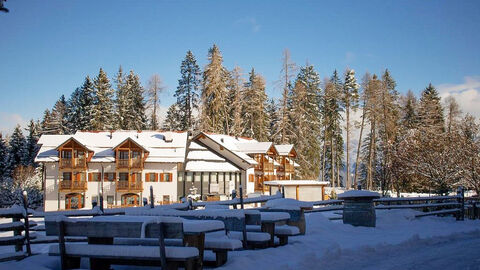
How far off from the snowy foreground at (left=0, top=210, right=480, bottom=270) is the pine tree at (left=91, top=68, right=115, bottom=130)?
56.2m

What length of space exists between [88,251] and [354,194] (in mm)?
9615

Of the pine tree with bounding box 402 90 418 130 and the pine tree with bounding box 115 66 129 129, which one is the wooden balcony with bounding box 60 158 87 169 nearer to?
the pine tree with bounding box 115 66 129 129

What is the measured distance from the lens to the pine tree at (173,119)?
73.2 m

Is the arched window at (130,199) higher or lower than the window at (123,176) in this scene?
lower

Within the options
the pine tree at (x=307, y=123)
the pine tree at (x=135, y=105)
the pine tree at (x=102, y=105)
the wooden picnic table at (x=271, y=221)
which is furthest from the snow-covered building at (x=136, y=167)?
the wooden picnic table at (x=271, y=221)

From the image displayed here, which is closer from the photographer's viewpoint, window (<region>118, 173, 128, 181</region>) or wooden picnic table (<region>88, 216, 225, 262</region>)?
wooden picnic table (<region>88, 216, 225, 262</region>)

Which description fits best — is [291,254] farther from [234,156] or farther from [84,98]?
[84,98]

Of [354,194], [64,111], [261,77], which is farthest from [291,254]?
[64,111]

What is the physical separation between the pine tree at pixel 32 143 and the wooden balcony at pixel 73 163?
17133 mm

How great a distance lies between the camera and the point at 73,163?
4959 cm

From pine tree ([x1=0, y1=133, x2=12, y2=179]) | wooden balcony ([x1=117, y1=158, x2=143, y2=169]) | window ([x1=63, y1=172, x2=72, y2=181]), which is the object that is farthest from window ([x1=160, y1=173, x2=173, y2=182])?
pine tree ([x1=0, y1=133, x2=12, y2=179])

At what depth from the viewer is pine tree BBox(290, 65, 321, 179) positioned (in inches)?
2393

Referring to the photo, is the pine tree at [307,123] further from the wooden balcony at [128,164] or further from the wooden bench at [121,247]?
the wooden bench at [121,247]

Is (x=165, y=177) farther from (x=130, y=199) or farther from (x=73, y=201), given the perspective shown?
(x=73, y=201)
